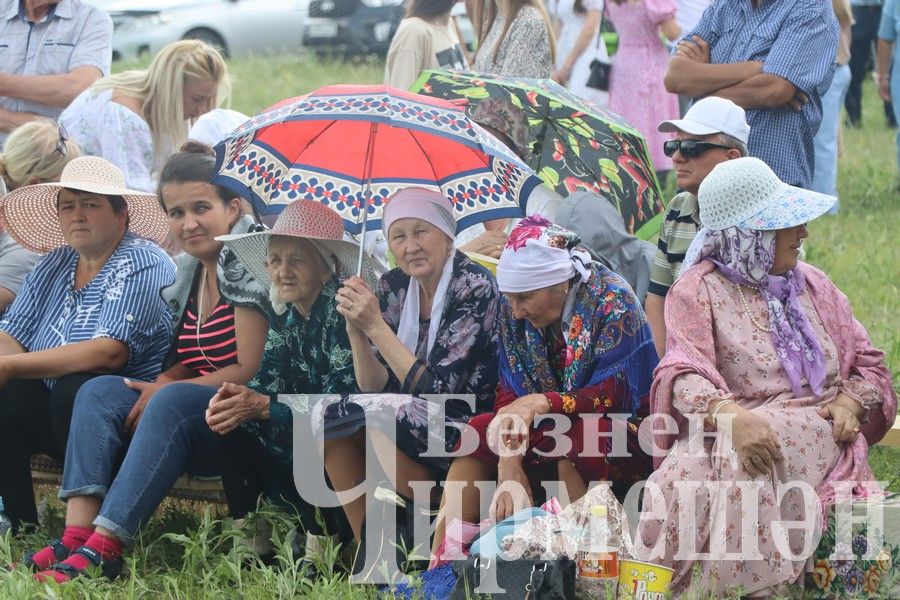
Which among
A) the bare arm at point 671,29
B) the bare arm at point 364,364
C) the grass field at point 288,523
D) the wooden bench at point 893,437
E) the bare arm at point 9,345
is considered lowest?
Answer: the grass field at point 288,523

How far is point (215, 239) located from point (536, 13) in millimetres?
2706

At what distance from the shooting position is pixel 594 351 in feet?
15.5

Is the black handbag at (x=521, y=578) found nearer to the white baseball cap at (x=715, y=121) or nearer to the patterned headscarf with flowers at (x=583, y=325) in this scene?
the patterned headscarf with flowers at (x=583, y=325)

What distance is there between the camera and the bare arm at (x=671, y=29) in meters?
8.63

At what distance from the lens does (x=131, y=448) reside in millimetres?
5043

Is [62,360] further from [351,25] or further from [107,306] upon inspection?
[351,25]

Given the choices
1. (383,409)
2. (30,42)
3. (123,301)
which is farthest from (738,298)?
(30,42)

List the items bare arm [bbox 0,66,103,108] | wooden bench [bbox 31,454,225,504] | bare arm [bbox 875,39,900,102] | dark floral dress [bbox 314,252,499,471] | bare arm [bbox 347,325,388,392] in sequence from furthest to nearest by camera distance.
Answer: bare arm [bbox 875,39,900,102] < bare arm [bbox 0,66,103,108] < wooden bench [bbox 31,454,225,504] < bare arm [bbox 347,325,388,392] < dark floral dress [bbox 314,252,499,471]

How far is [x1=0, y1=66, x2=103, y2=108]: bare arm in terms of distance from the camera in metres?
7.59

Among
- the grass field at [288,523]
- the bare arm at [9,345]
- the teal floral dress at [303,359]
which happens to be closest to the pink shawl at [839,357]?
the grass field at [288,523]

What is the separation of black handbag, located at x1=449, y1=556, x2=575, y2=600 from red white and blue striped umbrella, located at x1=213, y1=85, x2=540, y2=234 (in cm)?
145

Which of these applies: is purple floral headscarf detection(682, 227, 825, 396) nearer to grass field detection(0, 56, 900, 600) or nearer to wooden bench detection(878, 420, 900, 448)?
wooden bench detection(878, 420, 900, 448)

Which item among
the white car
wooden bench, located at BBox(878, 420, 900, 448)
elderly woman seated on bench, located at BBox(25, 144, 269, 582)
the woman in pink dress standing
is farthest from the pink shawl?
the white car

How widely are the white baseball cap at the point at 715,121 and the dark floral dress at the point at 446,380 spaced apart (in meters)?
0.94
